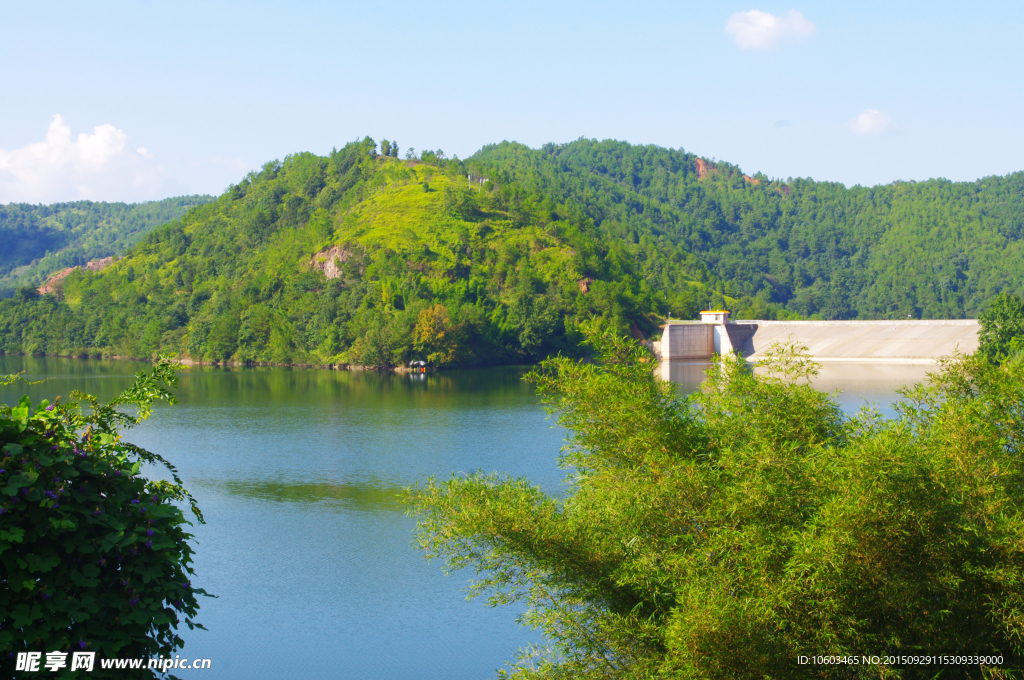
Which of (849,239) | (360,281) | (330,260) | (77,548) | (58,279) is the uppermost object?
(849,239)

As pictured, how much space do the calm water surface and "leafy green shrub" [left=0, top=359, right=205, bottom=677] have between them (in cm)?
1032

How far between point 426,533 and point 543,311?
3014 inches

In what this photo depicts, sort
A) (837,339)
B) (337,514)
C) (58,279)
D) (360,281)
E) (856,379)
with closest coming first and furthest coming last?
1. (337,514)
2. (856,379)
3. (837,339)
4. (360,281)
5. (58,279)

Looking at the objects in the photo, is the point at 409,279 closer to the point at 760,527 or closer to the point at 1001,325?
the point at 1001,325

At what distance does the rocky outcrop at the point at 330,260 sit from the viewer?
9806 cm

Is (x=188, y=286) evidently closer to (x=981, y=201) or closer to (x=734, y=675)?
(x=734, y=675)

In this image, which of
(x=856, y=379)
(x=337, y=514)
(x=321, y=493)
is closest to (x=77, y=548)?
(x=337, y=514)

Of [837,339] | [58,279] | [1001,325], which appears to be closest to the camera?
[1001,325]

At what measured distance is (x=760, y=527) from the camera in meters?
9.95

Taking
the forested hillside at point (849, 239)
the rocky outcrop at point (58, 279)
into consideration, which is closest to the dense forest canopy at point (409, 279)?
the forested hillside at point (849, 239)

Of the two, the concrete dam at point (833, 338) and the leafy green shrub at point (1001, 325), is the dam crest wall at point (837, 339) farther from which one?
the leafy green shrub at point (1001, 325)

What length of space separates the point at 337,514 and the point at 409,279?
217ft

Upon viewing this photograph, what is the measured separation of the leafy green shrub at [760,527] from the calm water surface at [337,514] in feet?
6.52

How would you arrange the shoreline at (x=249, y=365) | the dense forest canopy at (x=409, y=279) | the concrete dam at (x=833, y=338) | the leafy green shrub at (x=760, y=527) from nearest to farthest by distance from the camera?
the leafy green shrub at (x=760, y=527) → the shoreline at (x=249, y=365) → the concrete dam at (x=833, y=338) → the dense forest canopy at (x=409, y=279)
